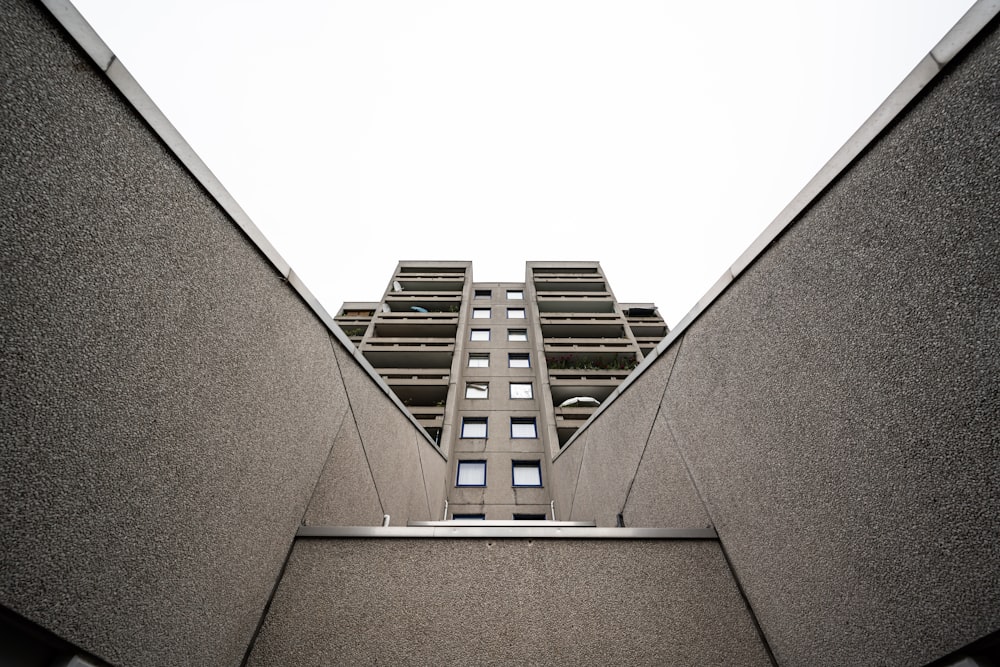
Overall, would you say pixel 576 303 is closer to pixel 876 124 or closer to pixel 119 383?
pixel 876 124

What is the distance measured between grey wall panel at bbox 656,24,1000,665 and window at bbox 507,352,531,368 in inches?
657

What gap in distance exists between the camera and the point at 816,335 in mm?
3018

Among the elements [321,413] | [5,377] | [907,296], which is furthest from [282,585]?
[907,296]

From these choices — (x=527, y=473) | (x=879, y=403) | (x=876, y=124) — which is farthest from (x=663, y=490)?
(x=527, y=473)

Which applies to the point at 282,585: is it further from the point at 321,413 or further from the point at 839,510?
the point at 839,510

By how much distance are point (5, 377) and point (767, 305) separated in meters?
4.55

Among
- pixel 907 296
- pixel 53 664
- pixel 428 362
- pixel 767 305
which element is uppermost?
pixel 428 362

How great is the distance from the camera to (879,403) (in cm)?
258

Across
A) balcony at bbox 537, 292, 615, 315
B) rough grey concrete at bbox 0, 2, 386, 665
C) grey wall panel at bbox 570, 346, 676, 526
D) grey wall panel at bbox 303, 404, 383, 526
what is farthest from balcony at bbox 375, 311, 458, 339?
rough grey concrete at bbox 0, 2, 386, 665

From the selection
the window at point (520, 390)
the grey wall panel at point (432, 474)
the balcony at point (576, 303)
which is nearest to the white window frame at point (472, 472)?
the grey wall panel at point (432, 474)

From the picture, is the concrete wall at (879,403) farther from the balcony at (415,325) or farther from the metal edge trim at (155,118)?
the balcony at (415,325)

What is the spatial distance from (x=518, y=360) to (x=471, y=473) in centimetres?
686

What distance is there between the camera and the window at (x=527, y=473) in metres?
15.1

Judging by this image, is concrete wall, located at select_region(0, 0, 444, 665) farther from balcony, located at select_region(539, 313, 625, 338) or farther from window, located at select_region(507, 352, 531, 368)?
balcony, located at select_region(539, 313, 625, 338)
